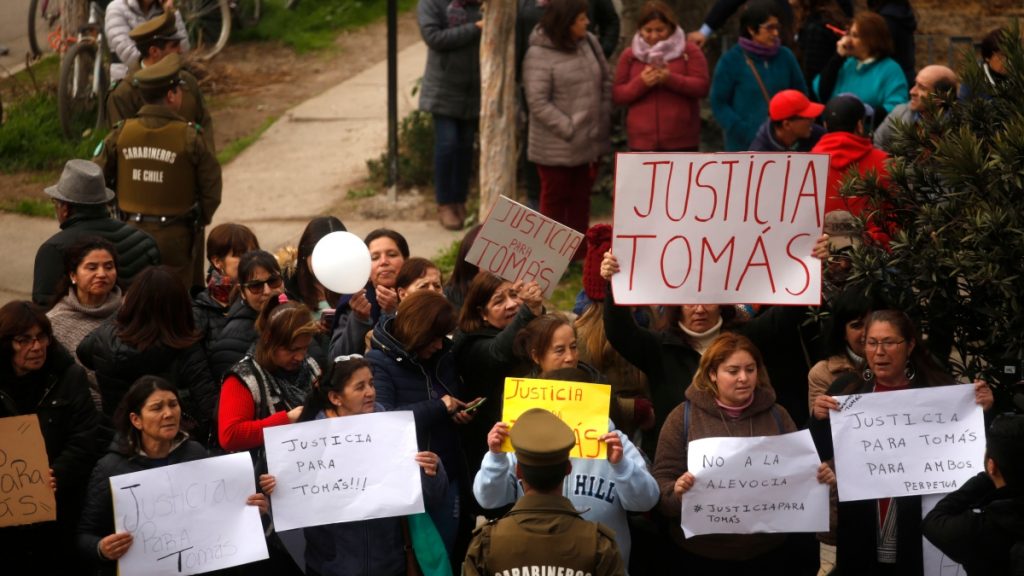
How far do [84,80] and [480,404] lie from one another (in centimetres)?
877

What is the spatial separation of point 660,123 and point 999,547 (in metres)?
5.49

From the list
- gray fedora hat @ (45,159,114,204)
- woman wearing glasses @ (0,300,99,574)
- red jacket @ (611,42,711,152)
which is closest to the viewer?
woman wearing glasses @ (0,300,99,574)

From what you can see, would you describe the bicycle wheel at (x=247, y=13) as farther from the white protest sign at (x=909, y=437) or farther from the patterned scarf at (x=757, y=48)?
the white protest sign at (x=909, y=437)

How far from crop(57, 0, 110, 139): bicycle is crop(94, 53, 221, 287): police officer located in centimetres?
449

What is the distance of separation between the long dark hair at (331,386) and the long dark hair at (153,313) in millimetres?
763

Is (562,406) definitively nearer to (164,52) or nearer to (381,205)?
(164,52)

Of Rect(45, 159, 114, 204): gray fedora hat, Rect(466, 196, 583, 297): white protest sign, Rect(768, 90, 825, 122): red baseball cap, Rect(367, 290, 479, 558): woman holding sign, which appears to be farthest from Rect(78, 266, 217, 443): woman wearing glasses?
Rect(768, 90, 825, 122): red baseball cap

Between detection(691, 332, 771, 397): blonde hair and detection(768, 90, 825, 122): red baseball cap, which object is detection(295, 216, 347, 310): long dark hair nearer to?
detection(691, 332, 771, 397): blonde hair

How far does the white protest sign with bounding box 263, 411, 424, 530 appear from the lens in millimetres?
5410

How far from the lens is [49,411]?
5.66 m

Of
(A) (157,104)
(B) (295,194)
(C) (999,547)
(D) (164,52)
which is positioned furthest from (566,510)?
(B) (295,194)

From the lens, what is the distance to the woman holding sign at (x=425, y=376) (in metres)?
5.84

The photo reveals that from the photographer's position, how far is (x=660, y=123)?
9.88 meters

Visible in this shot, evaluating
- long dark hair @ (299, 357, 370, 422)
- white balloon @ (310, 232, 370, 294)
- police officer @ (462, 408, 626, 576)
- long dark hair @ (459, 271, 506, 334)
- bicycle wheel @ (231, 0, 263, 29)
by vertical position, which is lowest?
police officer @ (462, 408, 626, 576)
